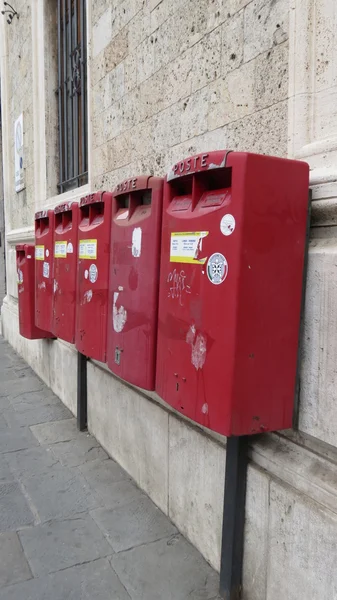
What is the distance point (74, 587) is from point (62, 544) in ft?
1.17

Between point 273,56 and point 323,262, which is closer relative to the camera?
point 323,262

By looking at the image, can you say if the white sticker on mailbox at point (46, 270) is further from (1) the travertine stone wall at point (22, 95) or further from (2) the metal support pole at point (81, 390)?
(1) the travertine stone wall at point (22, 95)

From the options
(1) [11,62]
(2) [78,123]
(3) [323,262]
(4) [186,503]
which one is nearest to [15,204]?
(1) [11,62]

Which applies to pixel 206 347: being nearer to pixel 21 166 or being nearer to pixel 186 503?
pixel 186 503

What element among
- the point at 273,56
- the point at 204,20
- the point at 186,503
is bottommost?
the point at 186,503

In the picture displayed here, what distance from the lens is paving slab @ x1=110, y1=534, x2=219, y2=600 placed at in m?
2.25

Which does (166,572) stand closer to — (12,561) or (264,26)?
(12,561)

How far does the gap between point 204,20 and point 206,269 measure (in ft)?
5.38

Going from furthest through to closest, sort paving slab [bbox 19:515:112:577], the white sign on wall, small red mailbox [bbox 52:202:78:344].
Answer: the white sign on wall
small red mailbox [bbox 52:202:78:344]
paving slab [bbox 19:515:112:577]

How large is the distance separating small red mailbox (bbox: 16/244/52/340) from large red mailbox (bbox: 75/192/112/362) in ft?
6.58

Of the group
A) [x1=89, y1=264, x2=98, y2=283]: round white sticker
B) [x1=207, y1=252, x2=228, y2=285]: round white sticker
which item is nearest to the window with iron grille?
[x1=89, y1=264, x2=98, y2=283]: round white sticker

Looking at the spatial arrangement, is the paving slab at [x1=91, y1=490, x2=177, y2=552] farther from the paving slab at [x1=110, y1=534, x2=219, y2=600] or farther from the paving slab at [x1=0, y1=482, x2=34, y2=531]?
the paving slab at [x1=0, y1=482, x2=34, y2=531]

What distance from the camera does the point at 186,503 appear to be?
2658mm

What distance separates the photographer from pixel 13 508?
9.80 ft
